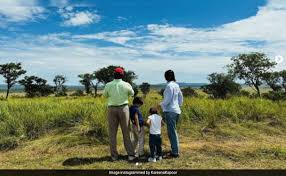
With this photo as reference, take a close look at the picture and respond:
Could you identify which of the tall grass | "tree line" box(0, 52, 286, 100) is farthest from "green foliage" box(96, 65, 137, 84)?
the tall grass

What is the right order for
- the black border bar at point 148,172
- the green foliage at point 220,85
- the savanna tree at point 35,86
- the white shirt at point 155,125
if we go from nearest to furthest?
1. the black border bar at point 148,172
2. the white shirt at point 155,125
3. the green foliage at point 220,85
4. the savanna tree at point 35,86

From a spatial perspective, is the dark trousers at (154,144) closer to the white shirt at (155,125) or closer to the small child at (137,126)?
the white shirt at (155,125)

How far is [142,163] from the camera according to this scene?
825 cm

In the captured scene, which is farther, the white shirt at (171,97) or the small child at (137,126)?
the small child at (137,126)

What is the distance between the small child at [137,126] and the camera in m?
8.52

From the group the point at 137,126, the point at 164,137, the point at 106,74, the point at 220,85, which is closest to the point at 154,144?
the point at 137,126

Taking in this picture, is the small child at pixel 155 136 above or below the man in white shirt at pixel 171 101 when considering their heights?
below

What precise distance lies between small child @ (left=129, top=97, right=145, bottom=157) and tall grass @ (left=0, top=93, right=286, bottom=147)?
177 centimetres

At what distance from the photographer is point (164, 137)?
35.2ft

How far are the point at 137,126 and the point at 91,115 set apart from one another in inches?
134

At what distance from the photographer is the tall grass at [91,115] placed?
11.0 m

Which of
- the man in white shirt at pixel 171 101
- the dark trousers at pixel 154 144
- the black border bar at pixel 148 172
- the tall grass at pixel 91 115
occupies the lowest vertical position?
the black border bar at pixel 148 172

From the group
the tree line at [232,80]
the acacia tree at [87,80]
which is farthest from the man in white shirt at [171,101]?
the acacia tree at [87,80]

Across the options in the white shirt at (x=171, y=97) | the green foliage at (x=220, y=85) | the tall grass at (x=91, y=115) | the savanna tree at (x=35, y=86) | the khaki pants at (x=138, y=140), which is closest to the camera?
the white shirt at (x=171, y=97)
